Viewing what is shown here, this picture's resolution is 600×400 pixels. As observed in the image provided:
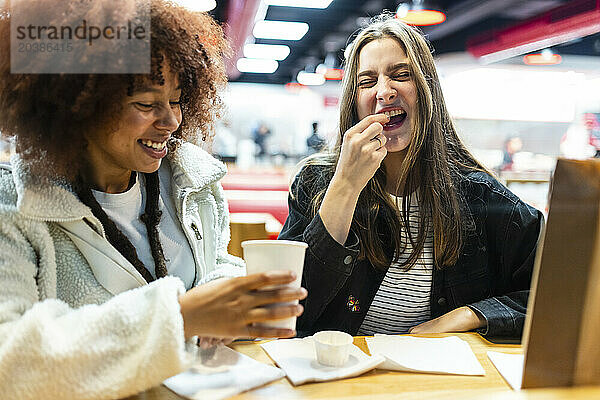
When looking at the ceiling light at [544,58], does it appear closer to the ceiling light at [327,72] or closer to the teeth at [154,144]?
the ceiling light at [327,72]

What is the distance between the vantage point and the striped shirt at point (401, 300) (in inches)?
57.2

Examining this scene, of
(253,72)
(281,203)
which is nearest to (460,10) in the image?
(281,203)

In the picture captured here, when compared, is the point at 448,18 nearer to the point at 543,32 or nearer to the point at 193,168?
the point at 543,32

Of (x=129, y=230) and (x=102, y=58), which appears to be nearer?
(x=102, y=58)

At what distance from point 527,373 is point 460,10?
8071 mm

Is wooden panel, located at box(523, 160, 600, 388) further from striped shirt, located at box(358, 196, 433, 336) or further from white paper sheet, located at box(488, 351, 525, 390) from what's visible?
striped shirt, located at box(358, 196, 433, 336)

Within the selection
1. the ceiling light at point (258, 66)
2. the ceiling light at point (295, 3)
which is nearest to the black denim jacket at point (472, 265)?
the ceiling light at point (295, 3)

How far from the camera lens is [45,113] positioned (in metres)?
0.91

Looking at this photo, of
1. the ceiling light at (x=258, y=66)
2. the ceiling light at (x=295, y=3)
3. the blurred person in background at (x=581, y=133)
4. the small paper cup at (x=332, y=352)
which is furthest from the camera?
the ceiling light at (x=258, y=66)

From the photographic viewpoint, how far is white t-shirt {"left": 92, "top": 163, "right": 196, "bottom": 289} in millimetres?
1083

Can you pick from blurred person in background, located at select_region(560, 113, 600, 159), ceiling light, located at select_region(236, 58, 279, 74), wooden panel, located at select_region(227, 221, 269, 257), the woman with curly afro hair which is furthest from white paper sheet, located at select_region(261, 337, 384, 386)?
ceiling light, located at select_region(236, 58, 279, 74)

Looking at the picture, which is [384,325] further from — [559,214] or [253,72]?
[253,72]

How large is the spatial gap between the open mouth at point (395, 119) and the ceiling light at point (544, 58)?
23.7 ft

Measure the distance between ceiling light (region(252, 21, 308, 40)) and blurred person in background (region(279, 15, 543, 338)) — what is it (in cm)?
656
